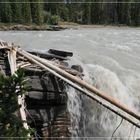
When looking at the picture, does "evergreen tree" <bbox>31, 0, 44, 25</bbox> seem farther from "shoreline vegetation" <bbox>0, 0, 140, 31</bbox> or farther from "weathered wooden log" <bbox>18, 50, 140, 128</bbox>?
"weathered wooden log" <bbox>18, 50, 140, 128</bbox>

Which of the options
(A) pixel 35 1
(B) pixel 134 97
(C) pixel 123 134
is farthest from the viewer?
(A) pixel 35 1

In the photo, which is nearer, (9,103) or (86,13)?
(9,103)

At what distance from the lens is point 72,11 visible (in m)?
83.7

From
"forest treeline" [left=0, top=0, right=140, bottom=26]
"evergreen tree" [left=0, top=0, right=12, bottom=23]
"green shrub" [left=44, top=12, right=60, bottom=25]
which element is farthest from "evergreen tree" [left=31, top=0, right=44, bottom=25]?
"evergreen tree" [left=0, top=0, right=12, bottom=23]

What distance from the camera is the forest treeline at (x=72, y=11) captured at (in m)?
69.0

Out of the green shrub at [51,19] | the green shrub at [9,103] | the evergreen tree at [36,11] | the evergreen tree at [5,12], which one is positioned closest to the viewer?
the green shrub at [9,103]

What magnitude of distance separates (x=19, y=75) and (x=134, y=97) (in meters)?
6.24

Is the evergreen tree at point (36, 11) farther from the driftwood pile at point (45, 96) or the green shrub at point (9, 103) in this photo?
the green shrub at point (9, 103)

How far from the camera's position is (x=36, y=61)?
21.4ft

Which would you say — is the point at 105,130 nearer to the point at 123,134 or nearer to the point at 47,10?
the point at 123,134

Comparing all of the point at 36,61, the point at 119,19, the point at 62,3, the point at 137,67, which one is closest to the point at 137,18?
the point at 119,19

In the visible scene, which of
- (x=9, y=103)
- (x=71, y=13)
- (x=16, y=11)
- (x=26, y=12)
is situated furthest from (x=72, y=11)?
(x=9, y=103)

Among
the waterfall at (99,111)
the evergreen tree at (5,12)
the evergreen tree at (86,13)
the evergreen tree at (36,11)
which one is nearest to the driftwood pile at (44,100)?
the waterfall at (99,111)

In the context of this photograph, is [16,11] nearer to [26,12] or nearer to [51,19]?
[26,12]
